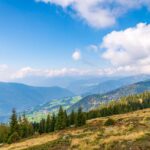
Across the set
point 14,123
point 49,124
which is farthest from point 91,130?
point 49,124

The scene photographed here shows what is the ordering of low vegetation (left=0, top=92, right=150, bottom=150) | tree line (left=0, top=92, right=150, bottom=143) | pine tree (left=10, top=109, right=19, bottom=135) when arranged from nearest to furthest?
low vegetation (left=0, top=92, right=150, bottom=150) → tree line (left=0, top=92, right=150, bottom=143) → pine tree (left=10, top=109, right=19, bottom=135)

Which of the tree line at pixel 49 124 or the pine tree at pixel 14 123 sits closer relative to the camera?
the tree line at pixel 49 124

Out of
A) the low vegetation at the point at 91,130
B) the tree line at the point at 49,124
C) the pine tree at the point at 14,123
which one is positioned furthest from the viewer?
the pine tree at the point at 14,123

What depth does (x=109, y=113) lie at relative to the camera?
15450 centimetres

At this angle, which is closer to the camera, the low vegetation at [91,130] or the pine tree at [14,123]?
the low vegetation at [91,130]

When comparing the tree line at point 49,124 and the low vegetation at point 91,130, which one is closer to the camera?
the low vegetation at point 91,130

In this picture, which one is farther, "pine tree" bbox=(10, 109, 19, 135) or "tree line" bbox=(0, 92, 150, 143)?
"pine tree" bbox=(10, 109, 19, 135)

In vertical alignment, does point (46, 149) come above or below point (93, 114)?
below

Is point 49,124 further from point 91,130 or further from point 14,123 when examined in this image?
point 91,130

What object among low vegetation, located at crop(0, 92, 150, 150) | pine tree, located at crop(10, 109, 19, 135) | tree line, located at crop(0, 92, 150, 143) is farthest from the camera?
pine tree, located at crop(10, 109, 19, 135)

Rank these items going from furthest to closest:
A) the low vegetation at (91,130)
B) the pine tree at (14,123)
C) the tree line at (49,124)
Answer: the pine tree at (14,123)
the tree line at (49,124)
the low vegetation at (91,130)

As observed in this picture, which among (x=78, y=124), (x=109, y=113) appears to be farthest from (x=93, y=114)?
(x=78, y=124)

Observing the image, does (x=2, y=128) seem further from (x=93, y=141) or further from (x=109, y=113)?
(x=93, y=141)

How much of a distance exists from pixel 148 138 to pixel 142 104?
6791 inches
